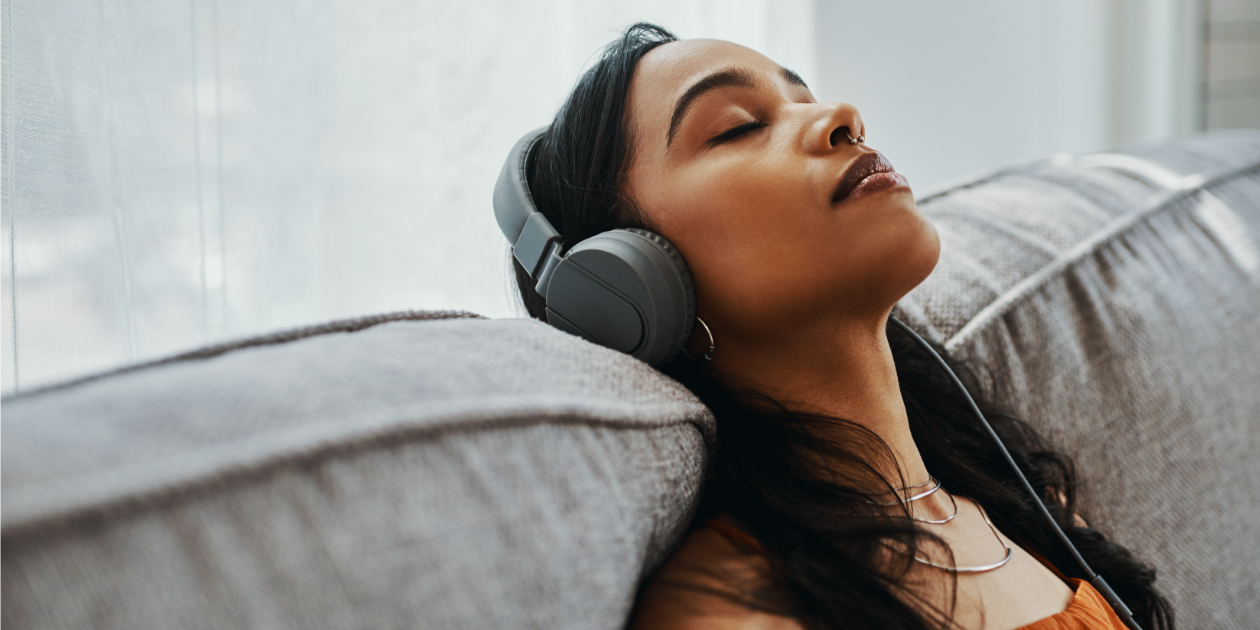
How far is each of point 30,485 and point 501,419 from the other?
7.6 inches

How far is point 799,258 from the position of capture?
0.63 meters

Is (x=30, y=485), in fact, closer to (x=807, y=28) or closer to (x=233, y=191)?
(x=233, y=191)

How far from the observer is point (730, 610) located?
464 millimetres

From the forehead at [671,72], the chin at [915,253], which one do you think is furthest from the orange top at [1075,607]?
the forehead at [671,72]

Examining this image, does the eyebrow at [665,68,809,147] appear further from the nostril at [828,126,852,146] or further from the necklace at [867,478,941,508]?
the necklace at [867,478,941,508]

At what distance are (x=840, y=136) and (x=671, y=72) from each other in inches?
7.1

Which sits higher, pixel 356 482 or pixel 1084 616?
pixel 356 482

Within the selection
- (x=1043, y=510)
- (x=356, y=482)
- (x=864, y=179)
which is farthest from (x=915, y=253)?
(x=356, y=482)

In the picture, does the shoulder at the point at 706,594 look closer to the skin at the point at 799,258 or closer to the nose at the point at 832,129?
the skin at the point at 799,258

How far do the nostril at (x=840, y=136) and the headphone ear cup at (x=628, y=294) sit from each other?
0.18 m

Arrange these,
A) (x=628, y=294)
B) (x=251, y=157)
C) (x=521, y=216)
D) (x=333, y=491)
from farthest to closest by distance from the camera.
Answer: (x=251, y=157)
(x=521, y=216)
(x=628, y=294)
(x=333, y=491)

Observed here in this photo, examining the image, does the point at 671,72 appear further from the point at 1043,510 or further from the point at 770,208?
the point at 1043,510

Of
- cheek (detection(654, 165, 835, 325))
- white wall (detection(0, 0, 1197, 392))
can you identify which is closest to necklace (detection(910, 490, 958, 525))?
cheek (detection(654, 165, 835, 325))

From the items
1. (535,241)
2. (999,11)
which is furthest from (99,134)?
(999,11)
